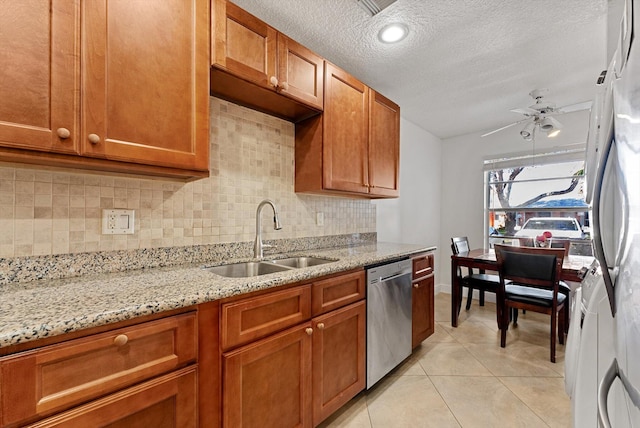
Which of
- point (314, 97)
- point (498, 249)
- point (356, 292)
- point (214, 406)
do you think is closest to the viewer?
point (214, 406)

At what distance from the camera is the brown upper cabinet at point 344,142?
1966mm

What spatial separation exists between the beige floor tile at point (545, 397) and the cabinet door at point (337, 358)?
41.7 inches

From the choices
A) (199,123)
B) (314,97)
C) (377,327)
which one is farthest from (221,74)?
(377,327)

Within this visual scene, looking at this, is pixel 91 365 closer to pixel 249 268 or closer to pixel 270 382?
pixel 270 382

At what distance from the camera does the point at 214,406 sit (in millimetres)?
1049

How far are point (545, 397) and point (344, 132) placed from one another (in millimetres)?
2199

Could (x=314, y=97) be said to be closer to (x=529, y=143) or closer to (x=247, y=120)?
(x=247, y=120)

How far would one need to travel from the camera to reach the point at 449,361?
7.47 ft

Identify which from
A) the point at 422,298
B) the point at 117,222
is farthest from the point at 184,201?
the point at 422,298

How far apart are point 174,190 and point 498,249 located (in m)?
2.59

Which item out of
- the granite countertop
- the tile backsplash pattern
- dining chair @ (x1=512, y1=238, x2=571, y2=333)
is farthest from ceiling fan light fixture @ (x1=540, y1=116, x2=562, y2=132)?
the granite countertop

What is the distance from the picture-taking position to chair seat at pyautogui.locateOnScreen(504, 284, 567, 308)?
7.57 ft

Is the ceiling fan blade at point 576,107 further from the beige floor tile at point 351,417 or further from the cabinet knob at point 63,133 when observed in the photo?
the cabinet knob at point 63,133

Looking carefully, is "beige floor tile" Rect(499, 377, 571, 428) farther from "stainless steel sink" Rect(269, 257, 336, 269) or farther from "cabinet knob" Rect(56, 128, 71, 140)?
"cabinet knob" Rect(56, 128, 71, 140)
